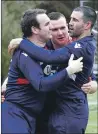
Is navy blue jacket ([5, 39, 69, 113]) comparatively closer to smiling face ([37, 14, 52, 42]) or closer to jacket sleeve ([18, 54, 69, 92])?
jacket sleeve ([18, 54, 69, 92])

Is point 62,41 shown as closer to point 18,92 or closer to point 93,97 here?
point 18,92

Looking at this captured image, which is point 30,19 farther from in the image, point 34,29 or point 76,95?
point 76,95

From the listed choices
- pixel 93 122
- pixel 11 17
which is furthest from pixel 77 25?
pixel 11 17

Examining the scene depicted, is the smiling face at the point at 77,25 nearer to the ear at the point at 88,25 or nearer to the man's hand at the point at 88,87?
the ear at the point at 88,25

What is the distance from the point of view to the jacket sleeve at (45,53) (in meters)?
5.61

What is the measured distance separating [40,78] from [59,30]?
779mm

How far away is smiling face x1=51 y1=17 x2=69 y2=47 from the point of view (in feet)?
19.9

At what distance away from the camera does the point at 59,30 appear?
6059 millimetres

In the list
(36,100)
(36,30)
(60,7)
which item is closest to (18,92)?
(36,100)

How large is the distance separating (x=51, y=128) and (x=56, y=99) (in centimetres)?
32

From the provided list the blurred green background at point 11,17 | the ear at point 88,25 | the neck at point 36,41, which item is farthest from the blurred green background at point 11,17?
the neck at point 36,41

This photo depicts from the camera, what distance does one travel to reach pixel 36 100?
5.74 m

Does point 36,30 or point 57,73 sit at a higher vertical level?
point 36,30

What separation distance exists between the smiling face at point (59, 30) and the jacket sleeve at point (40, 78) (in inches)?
25.3
